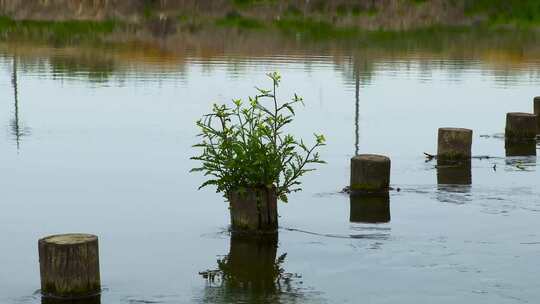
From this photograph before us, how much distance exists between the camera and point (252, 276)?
1473cm

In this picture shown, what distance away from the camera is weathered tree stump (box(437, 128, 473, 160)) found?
2208 centimetres

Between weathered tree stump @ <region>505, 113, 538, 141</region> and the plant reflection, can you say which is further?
the plant reflection

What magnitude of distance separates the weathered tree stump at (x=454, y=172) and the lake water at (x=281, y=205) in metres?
0.16

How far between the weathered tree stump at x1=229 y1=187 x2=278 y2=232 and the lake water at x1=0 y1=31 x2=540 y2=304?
0.27 m

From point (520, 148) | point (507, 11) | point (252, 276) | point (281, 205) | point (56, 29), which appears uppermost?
point (507, 11)

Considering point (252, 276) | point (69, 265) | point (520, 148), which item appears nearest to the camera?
point (69, 265)

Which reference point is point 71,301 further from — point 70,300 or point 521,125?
point 521,125

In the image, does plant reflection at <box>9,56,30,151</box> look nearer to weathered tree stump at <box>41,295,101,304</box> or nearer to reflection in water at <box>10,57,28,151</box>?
reflection in water at <box>10,57,28,151</box>

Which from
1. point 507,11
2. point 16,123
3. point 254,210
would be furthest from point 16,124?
point 507,11

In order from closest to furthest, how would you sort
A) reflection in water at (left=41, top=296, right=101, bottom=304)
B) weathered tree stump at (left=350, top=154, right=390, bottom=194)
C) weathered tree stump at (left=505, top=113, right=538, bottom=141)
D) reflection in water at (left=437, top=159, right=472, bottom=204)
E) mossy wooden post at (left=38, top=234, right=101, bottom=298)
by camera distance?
mossy wooden post at (left=38, top=234, right=101, bottom=298) → reflection in water at (left=41, top=296, right=101, bottom=304) → weathered tree stump at (left=350, top=154, right=390, bottom=194) → reflection in water at (left=437, top=159, right=472, bottom=204) → weathered tree stump at (left=505, top=113, right=538, bottom=141)

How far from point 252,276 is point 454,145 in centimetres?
838

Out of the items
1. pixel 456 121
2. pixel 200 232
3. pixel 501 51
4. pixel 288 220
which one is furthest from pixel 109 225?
pixel 501 51

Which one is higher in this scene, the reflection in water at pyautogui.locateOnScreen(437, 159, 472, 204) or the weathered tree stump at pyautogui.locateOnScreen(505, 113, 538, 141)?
the weathered tree stump at pyautogui.locateOnScreen(505, 113, 538, 141)

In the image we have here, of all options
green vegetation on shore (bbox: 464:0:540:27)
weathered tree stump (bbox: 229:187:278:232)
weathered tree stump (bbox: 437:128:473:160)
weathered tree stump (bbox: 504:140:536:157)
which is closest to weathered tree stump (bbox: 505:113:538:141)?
weathered tree stump (bbox: 504:140:536:157)
